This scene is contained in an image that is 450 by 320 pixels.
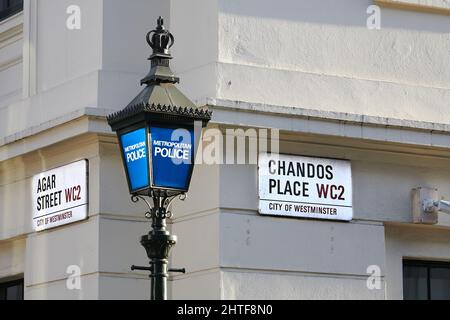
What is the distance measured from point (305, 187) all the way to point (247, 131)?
2.59ft

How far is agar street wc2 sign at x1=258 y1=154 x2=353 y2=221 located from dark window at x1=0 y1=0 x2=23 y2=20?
3666 millimetres

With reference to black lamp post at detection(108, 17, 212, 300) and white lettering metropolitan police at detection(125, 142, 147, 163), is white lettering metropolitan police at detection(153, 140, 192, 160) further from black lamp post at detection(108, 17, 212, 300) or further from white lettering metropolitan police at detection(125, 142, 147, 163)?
white lettering metropolitan police at detection(125, 142, 147, 163)

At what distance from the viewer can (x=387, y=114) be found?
14742 millimetres

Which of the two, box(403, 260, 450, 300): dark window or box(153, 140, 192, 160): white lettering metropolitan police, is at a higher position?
box(153, 140, 192, 160): white lettering metropolitan police

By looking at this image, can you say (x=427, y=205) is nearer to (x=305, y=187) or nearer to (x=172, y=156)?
(x=305, y=187)

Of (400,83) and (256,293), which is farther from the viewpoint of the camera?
(400,83)

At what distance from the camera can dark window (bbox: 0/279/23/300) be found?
1566 centimetres

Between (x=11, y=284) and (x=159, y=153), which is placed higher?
(x=159, y=153)

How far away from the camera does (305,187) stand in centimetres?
1414

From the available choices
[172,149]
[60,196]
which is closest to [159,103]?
[172,149]

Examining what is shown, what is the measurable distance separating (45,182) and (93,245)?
1.13 m

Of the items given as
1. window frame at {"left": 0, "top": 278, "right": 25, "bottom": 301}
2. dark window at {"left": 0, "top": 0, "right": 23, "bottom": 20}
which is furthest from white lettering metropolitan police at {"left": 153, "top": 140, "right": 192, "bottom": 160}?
dark window at {"left": 0, "top": 0, "right": 23, "bottom": 20}

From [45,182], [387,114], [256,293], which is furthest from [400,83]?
[45,182]
